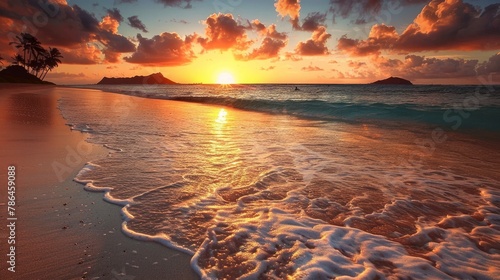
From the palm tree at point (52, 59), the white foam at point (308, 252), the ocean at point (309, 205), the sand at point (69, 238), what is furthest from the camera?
the palm tree at point (52, 59)

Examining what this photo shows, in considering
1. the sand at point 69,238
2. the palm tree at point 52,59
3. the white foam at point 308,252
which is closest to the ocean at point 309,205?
the white foam at point 308,252

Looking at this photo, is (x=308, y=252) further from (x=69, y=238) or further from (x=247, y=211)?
(x=69, y=238)

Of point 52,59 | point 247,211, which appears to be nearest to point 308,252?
point 247,211

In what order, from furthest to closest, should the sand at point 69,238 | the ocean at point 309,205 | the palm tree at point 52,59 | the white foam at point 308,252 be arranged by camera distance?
1. the palm tree at point 52,59
2. the ocean at point 309,205
3. the white foam at point 308,252
4. the sand at point 69,238

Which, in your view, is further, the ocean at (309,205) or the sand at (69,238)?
the ocean at (309,205)

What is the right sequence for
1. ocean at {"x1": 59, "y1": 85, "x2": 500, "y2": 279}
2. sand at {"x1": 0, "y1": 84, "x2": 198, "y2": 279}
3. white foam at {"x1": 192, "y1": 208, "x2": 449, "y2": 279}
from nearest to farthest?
sand at {"x1": 0, "y1": 84, "x2": 198, "y2": 279} < white foam at {"x1": 192, "y1": 208, "x2": 449, "y2": 279} < ocean at {"x1": 59, "y1": 85, "x2": 500, "y2": 279}

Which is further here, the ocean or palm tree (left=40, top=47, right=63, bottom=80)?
palm tree (left=40, top=47, right=63, bottom=80)

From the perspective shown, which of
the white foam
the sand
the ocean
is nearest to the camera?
the sand

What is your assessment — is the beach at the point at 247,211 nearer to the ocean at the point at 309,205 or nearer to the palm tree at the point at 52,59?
the ocean at the point at 309,205

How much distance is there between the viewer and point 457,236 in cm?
364

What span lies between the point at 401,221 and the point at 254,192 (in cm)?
232

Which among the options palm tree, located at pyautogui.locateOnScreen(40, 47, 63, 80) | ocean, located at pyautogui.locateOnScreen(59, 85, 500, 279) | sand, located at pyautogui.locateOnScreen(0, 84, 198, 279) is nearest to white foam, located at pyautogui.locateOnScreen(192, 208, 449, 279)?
ocean, located at pyautogui.locateOnScreen(59, 85, 500, 279)

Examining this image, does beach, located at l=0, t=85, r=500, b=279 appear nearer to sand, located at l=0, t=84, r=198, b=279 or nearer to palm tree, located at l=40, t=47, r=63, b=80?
sand, located at l=0, t=84, r=198, b=279

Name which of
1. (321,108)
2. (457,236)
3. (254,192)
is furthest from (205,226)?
(321,108)
